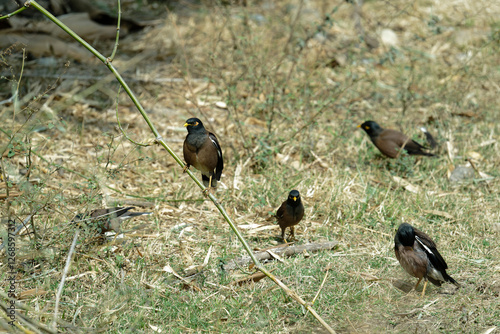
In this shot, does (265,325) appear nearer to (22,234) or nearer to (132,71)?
(22,234)

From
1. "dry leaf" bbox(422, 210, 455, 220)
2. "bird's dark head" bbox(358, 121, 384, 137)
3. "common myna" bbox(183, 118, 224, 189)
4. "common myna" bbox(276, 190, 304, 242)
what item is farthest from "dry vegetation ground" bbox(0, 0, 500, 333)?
"common myna" bbox(183, 118, 224, 189)

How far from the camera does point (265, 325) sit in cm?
370

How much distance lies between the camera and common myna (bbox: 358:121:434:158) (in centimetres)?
647

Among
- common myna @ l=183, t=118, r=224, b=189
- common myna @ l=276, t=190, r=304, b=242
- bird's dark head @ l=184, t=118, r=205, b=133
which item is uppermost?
bird's dark head @ l=184, t=118, r=205, b=133

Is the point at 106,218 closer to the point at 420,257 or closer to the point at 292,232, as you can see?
the point at 292,232

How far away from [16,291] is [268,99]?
3.91m

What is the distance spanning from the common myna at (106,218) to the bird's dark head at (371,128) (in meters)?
3.38

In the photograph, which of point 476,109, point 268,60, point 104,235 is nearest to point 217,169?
point 104,235

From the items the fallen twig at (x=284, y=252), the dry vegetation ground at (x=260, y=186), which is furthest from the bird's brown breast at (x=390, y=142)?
the fallen twig at (x=284, y=252)

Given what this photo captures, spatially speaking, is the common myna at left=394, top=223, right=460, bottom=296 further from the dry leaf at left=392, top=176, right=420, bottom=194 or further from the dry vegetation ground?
the dry leaf at left=392, top=176, right=420, bottom=194

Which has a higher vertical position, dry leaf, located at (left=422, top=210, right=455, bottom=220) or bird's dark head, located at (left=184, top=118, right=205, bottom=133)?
bird's dark head, located at (left=184, top=118, right=205, bottom=133)

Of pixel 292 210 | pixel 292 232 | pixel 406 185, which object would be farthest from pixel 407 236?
pixel 406 185

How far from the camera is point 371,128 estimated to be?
6832mm

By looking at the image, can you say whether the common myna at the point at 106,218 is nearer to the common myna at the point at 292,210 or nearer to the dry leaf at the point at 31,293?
the dry leaf at the point at 31,293
